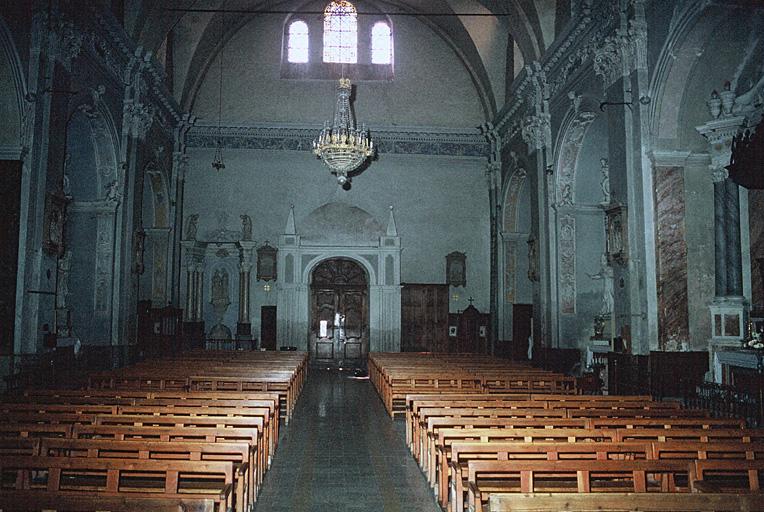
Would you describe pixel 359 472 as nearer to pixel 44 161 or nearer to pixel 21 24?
pixel 44 161

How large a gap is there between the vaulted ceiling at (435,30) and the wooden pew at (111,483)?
14733 mm

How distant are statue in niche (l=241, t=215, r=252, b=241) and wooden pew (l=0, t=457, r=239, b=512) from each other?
56.4 feet

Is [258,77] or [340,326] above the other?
[258,77]

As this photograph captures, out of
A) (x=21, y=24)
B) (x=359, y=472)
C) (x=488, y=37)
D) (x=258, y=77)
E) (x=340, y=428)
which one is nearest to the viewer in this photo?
(x=359, y=472)

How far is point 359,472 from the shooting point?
707 centimetres

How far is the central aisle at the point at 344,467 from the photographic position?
5902 mm

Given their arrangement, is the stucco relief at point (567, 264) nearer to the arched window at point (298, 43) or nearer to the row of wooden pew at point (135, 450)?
the row of wooden pew at point (135, 450)

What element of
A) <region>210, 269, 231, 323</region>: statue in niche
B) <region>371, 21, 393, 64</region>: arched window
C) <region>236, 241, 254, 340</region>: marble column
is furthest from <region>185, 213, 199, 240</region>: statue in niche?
<region>371, 21, 393, 64</region>: arched window

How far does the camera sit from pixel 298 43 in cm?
2373

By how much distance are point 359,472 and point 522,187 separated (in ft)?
52.9

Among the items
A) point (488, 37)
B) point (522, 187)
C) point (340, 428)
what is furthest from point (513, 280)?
point (340, 428)

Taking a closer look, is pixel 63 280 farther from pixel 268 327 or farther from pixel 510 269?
pixel 510 269

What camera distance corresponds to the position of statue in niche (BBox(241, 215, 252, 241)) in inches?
890

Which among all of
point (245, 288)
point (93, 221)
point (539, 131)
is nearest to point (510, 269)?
point (539, 131)
